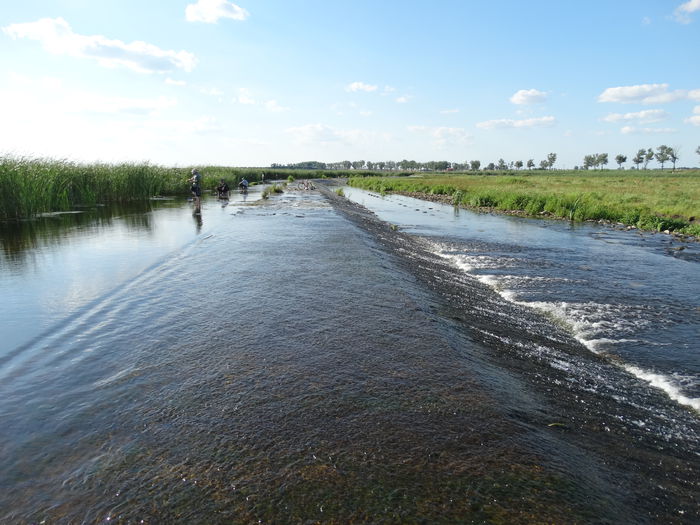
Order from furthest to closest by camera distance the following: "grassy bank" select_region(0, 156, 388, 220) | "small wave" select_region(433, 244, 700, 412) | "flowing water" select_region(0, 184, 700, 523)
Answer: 1. "grassy bank" select_region(0, 156, 388, 220)
2. "small wave" select_region(433, 244, 700, 412)
3. "flowing water" select_region(0, 184, 700, 523)

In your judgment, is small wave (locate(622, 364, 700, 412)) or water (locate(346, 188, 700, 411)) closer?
small wave (locate(622, 364, 700, 412))

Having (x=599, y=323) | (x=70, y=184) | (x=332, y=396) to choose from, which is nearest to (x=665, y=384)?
(x=599, y=323)

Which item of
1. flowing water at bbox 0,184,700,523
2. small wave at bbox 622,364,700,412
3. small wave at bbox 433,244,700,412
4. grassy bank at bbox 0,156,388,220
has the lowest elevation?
small wave at bbox 622,364,700,412

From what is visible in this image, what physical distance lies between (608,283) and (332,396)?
455 inches

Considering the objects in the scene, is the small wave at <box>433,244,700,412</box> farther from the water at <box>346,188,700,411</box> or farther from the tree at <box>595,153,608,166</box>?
the tree at <box>595,153,608,166</box>

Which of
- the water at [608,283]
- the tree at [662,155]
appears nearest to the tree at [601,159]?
the tree at [662,155]

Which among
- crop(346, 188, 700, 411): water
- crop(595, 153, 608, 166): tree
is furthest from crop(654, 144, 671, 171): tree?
crop(346, 188, 700, 411): water

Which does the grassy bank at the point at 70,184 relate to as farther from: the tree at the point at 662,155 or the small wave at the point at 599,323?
the tree at the point at 662,155

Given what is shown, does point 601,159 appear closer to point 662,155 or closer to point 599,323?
point 662,155

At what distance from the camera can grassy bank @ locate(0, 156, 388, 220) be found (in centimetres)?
1872

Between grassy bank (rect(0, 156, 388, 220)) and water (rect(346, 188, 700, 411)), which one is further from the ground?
grassy bank (rect(0, 156, 388, 220))

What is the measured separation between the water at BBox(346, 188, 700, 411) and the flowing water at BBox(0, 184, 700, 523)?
10 centimetres

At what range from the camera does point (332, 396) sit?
4.85m

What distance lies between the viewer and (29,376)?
529cm
